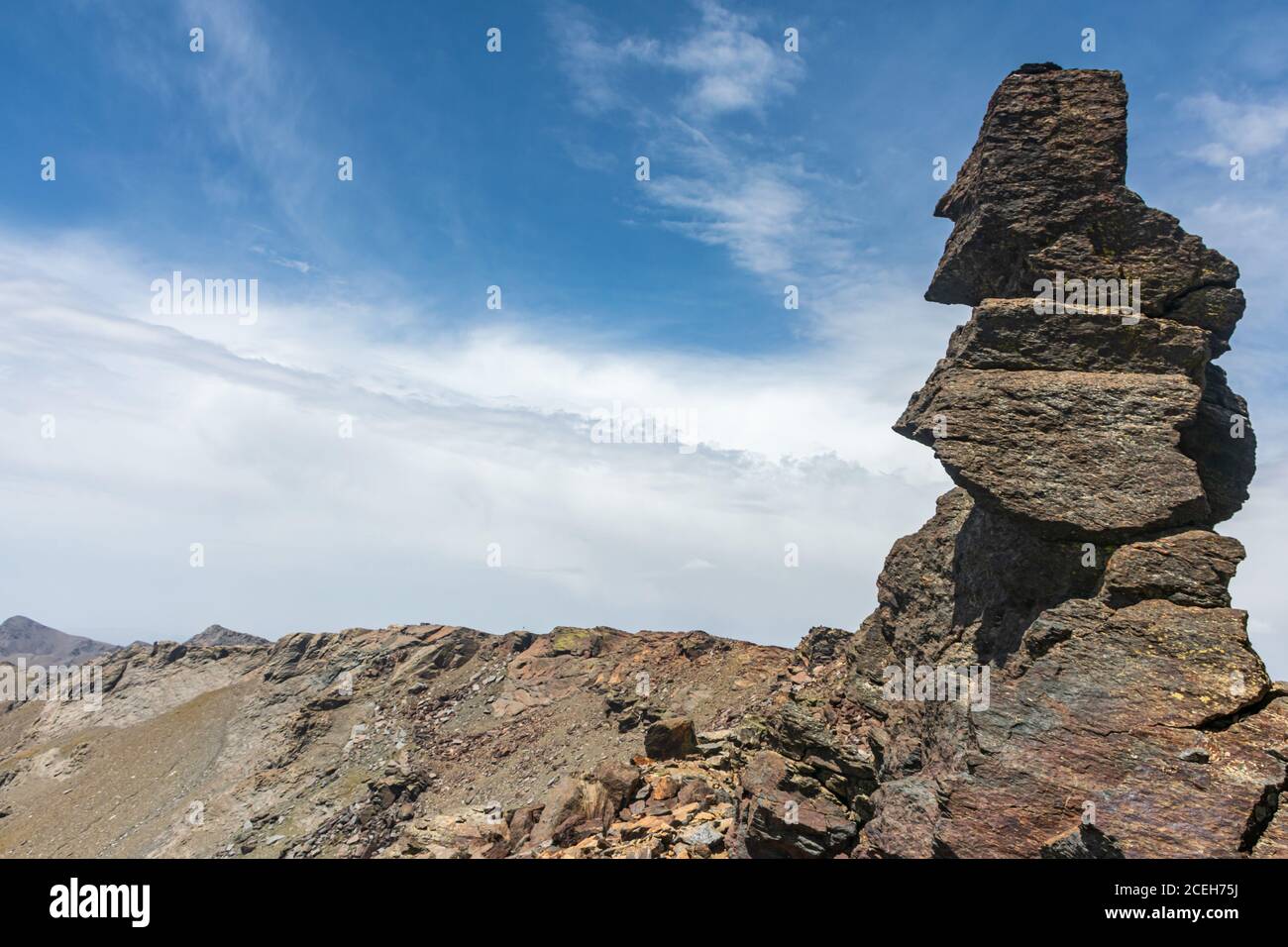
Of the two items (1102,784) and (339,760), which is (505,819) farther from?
(1102,784)

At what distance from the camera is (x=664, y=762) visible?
31.8 metres

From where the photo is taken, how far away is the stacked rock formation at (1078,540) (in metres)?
13.1

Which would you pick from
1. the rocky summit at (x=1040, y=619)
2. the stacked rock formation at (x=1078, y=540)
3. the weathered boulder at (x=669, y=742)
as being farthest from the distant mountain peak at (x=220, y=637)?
the stacked rock formation at (x=1078, y=540)

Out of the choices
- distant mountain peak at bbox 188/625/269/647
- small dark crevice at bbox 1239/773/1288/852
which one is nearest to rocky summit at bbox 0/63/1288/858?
small dark crevice at bbox 1239/773/1288/852

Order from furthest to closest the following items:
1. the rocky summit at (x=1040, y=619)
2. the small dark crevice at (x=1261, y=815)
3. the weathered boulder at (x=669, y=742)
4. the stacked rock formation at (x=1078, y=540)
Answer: the weathered boulder at (x=669, y=742) < the rocky summit at (x=1040, y=619) < the stacked rock formation at (x=1078, y=540) < the small dark crevice at (x=1261, y=815)

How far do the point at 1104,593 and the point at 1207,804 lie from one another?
15.7 feet

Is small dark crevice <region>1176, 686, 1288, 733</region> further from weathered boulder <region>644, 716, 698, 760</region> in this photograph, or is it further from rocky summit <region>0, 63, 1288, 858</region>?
weathered boulder <region>644, 716, 698, 760</region>

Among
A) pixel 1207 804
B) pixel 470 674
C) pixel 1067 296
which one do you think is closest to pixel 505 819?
pixel 470 674

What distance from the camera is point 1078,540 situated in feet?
55.8

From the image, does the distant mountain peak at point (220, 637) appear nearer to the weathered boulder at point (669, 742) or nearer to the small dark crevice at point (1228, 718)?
the weathered boulder at point (669, 742)

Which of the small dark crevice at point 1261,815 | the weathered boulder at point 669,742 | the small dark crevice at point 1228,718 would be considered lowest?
the weathered boulder at point 669,742

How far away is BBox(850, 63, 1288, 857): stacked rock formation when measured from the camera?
13.1m

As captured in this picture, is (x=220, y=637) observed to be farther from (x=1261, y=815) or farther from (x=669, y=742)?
(x=1261, y=815)

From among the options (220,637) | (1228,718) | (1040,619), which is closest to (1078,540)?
(1040,619)
